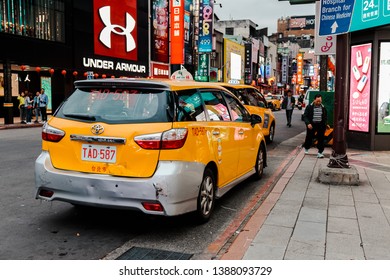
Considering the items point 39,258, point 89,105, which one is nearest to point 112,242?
point 39,258

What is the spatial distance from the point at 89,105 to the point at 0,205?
93.3 inches

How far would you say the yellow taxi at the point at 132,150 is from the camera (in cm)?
457

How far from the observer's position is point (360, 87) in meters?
12.8

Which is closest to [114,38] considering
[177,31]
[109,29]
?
[109,29]

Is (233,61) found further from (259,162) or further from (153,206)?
(153,206)

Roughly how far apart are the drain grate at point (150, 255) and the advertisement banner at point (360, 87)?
32.4ft

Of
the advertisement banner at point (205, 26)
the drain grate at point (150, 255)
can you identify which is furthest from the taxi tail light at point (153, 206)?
the advertisement banner at point (205, 26)

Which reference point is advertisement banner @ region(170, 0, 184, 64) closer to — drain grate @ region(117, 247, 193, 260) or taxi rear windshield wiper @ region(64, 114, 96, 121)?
taxi rear windshield wiper @ region(64, 114, 96, 121)

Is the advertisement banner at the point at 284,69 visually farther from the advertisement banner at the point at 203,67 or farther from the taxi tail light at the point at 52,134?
the taxi tail light at the point at 52,134

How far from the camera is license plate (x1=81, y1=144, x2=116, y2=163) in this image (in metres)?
4.68

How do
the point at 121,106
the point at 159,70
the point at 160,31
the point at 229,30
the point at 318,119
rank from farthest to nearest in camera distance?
the point at 229,30 < the point at 159,70 < the point at 160,31 < the point at 318,119 < the point at 121,106

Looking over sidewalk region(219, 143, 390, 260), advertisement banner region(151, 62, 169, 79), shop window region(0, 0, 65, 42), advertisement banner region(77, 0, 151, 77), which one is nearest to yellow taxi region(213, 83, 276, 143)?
sidewalk region(219, 143, 390, 260)

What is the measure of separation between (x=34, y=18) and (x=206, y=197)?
25.4m
